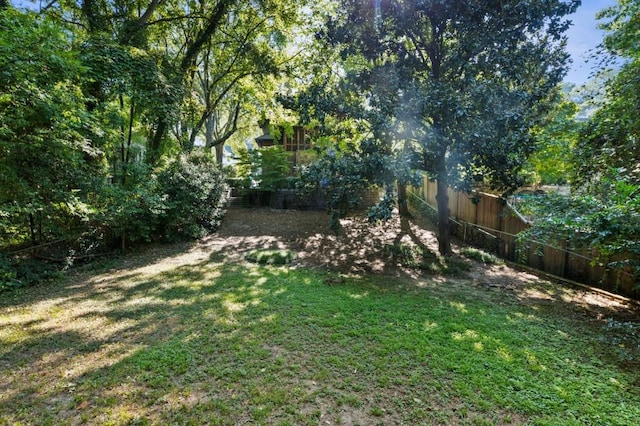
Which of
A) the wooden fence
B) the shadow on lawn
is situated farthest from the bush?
the wooden fence

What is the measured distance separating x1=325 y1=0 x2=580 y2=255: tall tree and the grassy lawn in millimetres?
2771

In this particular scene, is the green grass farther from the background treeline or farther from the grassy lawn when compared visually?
the background treeline

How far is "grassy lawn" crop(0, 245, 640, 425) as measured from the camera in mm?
2625

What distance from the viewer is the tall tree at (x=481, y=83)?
5.77 metres

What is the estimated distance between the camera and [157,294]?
5.27 m

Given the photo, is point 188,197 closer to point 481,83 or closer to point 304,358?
point 304,358

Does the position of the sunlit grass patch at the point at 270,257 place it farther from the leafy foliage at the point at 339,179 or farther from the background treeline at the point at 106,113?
the background treeline at the point at 106,113

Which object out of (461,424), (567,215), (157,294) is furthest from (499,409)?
(157,294)

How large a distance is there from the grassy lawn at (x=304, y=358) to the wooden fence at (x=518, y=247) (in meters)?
1.29

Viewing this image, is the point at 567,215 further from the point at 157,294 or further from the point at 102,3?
the point at 102,3

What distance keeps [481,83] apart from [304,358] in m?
5.86

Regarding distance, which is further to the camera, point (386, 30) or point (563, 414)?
point (386, 30)

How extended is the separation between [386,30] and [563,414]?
7345 mm

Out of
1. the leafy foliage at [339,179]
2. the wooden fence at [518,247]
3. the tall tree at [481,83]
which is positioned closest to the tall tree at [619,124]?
the tall tree at [481,83]
